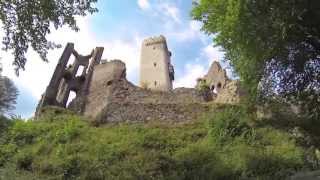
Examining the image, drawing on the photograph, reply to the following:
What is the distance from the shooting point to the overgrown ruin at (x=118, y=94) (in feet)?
119

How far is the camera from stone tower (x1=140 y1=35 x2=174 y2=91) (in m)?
58.7

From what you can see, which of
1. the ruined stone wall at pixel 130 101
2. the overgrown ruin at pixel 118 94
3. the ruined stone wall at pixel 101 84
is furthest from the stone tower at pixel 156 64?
the ruined stone wall at pixel 130 101

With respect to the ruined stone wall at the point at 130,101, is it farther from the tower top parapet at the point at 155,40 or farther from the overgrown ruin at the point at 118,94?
the tower top parapet at the point at 155,40

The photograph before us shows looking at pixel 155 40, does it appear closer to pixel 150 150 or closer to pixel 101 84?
pixel 101 84

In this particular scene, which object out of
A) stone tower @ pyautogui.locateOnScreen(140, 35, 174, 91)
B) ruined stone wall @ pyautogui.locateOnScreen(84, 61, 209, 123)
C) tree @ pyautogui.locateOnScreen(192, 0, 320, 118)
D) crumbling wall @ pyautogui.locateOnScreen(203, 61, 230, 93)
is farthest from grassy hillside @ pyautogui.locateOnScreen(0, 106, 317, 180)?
stone tower @ pyautogui.locateOnScreen(140, 35, 174, 91)

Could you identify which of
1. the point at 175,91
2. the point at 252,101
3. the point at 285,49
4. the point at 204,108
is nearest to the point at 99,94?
the point at 175,91

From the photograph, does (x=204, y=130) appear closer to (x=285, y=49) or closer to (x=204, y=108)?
(x=204, y=108)

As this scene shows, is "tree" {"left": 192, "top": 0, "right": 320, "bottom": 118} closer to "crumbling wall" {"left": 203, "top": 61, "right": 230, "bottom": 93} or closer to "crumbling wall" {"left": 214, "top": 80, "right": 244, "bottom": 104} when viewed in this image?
"crumbling wall" {"left": 214, "top": 80, "right": 244, "bottom": 104}

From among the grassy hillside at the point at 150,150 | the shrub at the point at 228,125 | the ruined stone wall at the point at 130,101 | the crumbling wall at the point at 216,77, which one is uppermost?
the crumbling wall at the point at 216,77

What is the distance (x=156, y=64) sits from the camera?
196 ft

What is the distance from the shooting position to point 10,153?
97.5 feet

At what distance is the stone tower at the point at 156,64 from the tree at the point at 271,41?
29.2m

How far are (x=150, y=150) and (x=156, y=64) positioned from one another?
31757 millimetres

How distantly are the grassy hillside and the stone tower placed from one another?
2311 cm
